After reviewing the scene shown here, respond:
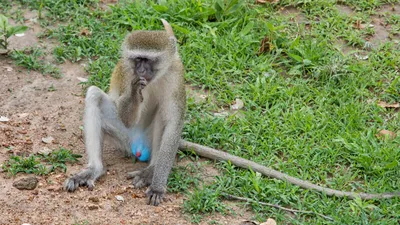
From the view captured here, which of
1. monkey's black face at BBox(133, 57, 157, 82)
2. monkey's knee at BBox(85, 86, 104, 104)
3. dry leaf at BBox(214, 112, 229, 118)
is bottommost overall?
dry leaf at BBox(214, 112, 229, 118)

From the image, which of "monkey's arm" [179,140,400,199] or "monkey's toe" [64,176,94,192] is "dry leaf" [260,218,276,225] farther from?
"monkey's toe" [64,176,94,192]

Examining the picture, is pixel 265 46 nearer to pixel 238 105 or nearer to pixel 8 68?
pixel 238 105

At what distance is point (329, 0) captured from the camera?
836cm

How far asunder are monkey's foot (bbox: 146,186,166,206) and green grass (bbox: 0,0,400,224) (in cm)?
22

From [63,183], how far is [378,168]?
8.76 ft

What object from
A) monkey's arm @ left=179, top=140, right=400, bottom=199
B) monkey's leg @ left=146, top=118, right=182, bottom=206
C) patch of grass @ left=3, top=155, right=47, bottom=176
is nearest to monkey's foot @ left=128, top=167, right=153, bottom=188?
monkey's leg @ left=146, top=118, right=182, bottom=206

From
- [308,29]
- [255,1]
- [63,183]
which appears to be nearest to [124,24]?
[255,1]

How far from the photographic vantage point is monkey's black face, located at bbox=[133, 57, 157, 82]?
5551mm

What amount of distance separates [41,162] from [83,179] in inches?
20.0

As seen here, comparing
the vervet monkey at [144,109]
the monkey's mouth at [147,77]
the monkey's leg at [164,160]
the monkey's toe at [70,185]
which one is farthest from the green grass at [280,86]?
the monkey's mouth at [147,77]

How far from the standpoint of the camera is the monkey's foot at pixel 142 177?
583cm

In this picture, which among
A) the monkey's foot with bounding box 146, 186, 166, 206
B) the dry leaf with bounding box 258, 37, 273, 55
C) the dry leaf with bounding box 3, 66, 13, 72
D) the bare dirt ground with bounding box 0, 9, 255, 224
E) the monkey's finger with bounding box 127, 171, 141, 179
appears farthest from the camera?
the dry leaf with bounding box 258, 37, 273, 55

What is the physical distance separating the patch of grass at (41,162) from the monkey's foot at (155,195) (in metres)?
0.79

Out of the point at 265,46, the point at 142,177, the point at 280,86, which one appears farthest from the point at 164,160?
the point at 265,46
